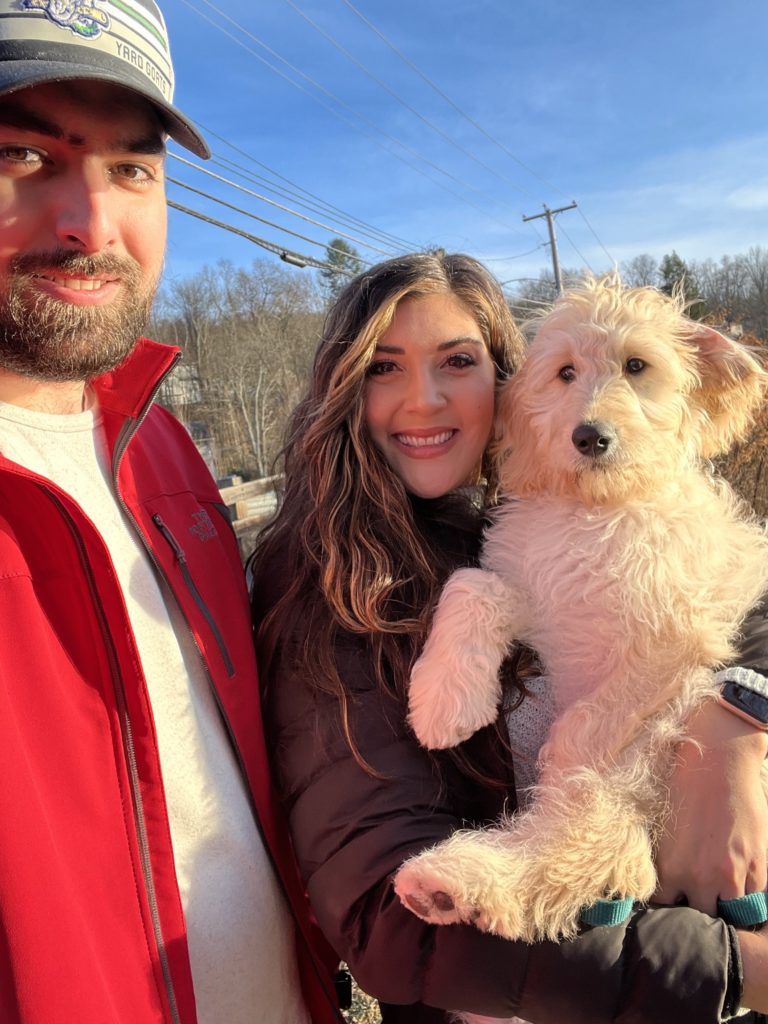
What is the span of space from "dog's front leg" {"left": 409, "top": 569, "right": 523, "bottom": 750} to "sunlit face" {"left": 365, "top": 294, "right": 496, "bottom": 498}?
443 millimetres

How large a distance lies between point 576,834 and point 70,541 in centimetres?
150

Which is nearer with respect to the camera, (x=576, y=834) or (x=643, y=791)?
(x=576, y=834)

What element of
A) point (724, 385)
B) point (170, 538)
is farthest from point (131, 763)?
point (724, 385)

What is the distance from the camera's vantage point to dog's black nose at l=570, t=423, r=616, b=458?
2.16m

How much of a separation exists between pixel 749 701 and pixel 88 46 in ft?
8.23

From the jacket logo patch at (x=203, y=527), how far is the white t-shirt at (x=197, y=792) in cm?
20

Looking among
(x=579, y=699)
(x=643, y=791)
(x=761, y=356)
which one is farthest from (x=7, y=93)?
(x=761, y=356)

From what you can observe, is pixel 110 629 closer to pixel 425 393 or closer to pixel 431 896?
pixel 431 896

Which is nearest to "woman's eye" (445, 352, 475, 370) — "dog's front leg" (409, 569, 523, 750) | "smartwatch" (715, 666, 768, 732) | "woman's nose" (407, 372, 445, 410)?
"woman's nose" (407, 372, 445, 410)

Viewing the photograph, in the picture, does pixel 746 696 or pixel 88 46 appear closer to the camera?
pixel 88 46

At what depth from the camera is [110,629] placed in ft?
5.56

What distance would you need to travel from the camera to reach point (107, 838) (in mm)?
1575

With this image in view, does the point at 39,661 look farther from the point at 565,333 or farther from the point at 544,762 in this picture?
the point at 565,333

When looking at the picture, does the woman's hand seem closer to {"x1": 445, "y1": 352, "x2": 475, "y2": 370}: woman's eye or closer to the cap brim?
{"x1": 445, "y1": 352, "x2": 475, "y2": 370}: woman's eye
